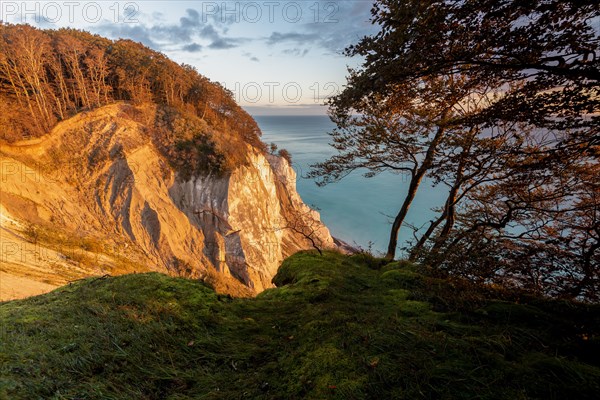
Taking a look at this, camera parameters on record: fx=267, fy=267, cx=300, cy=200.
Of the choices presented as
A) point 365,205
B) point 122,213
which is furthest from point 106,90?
point 365,205

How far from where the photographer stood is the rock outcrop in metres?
11.9

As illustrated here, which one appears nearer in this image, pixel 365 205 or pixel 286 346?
pixel 286 346

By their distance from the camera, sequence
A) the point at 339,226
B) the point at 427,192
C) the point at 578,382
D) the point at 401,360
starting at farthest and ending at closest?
the point at 427,192, the point at 339,226, the point at 401,360, the point at 578,382

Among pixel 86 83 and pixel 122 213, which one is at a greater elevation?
pixel 86 83

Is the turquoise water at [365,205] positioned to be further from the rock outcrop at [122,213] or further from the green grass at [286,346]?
the green grass at [286,346]

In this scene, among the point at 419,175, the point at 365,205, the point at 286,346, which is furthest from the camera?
the point at 365,205

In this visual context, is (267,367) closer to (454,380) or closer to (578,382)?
(454,380)

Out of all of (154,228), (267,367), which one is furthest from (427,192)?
(267,367)

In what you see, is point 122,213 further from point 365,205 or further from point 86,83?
point 365,205

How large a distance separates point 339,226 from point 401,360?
55.5 meters

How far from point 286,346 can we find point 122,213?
68.6 feet

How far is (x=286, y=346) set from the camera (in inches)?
91.2

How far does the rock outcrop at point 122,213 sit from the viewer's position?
1191cm

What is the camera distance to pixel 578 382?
5.17 ft
